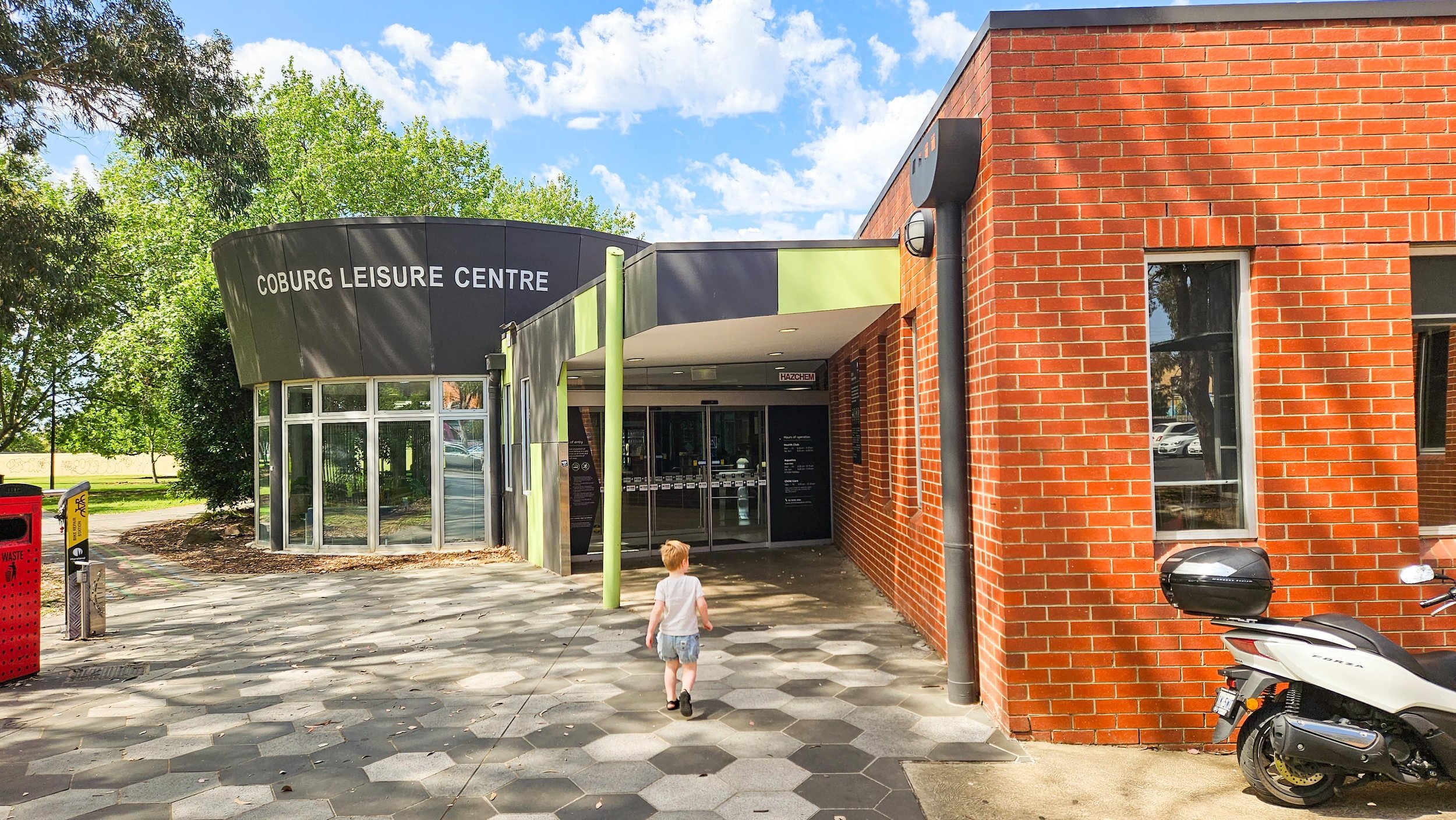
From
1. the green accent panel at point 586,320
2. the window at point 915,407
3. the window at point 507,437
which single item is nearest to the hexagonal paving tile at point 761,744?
the window at point 915,407

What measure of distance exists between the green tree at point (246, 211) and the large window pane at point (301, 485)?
4.37 metres

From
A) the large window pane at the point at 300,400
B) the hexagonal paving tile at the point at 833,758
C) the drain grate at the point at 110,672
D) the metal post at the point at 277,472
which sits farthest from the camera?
the metal post at the point at 277,472

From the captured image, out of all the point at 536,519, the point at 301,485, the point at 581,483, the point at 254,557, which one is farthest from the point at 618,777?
the point at 254,557

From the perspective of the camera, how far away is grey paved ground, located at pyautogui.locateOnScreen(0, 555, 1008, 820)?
390 centimetres

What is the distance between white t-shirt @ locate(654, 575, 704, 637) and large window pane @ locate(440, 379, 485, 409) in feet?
29.5

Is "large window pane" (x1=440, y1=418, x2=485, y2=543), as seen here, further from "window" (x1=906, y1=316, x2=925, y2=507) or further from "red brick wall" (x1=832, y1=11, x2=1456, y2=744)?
"red brick wall" (x1=832, y1=11, x2=1456, y2=744)

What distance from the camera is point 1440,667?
3.55 meters

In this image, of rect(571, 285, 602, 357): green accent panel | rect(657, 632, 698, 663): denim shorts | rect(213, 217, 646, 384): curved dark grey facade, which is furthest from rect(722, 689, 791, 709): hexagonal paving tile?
rect(213, 217, 646, 384): curved dark grey facade

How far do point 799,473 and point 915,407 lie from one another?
5570 mm

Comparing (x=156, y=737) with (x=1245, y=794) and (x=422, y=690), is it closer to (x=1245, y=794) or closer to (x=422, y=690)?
(x=422, y=690)

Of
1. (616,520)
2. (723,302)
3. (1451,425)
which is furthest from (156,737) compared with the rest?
(1451,425)

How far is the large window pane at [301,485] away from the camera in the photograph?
13234 millimetres

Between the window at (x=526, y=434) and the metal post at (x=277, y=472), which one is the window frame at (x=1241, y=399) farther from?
the metal post at (x=277, y=472)

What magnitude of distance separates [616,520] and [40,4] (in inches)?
345
